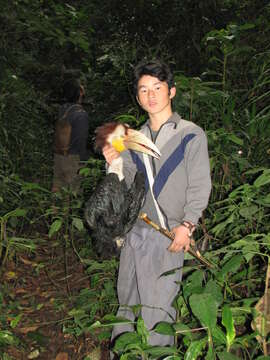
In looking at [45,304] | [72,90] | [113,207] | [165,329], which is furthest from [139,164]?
[72,90]

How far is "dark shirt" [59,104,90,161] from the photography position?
4.36 metres

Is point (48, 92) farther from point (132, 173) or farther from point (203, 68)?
point (132, 173)

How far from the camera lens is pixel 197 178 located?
1.95 m

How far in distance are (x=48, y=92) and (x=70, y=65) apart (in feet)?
2.53

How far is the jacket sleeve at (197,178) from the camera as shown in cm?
194

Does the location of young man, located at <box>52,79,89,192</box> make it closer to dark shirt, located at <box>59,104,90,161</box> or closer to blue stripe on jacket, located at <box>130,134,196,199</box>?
dark shirt, located at <box>59,104,90,161</box>

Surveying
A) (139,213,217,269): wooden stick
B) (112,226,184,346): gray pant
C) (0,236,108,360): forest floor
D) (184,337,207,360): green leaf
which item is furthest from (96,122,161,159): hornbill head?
(0,236,108,360): forest floor

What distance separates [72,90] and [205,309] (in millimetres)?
3534

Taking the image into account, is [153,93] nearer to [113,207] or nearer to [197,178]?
[197,178]

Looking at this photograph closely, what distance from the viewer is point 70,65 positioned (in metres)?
7.21

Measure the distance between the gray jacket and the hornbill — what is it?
0.07 m

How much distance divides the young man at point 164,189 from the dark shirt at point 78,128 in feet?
7.67

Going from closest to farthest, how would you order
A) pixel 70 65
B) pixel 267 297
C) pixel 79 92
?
pixel 267 297 → pixel 79 92 → pixel 70 65

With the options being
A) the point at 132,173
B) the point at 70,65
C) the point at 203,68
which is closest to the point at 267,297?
the point at 132,173
